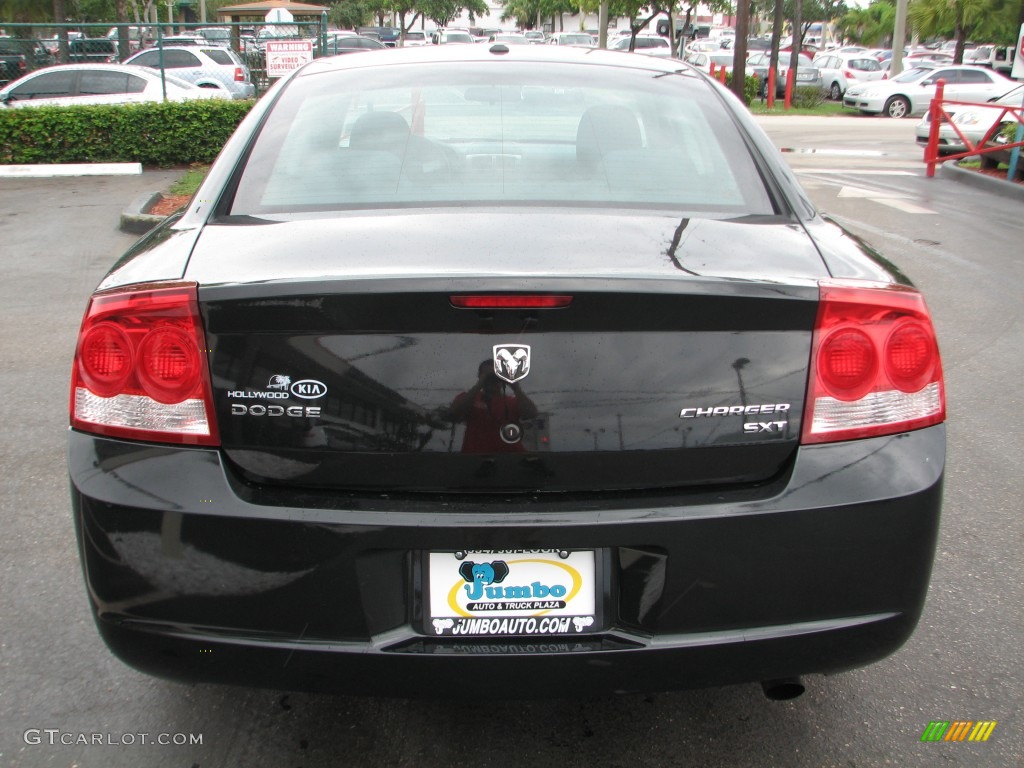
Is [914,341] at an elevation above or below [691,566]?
above

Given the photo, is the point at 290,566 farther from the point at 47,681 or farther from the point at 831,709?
the point at 831,709

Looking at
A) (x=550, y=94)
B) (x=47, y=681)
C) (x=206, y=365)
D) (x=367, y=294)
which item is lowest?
(x=47, y=681)

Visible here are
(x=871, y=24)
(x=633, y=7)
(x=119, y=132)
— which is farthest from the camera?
(x=871, y=24)

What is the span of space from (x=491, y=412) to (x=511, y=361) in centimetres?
11

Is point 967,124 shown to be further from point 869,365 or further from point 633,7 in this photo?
point 633,7

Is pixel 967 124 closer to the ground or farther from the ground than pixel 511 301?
closer to the ground

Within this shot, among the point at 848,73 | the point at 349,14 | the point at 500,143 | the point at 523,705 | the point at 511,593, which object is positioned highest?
the point at 349,14

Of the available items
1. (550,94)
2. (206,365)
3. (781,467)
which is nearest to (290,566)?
(206,365)

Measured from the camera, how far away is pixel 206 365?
82.5 inches

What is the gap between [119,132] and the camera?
47.9ft

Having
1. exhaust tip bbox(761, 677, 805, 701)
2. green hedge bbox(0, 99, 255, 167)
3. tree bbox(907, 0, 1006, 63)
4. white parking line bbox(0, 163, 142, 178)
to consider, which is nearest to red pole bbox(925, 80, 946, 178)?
green hedge bbox(0, 99, 255, 167)

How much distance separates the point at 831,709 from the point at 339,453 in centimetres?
155

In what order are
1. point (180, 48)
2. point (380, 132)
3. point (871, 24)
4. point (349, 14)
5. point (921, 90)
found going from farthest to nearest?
point (871, 24), point (349, 14), point (921, 90), point (180, 48), point (380, 132)

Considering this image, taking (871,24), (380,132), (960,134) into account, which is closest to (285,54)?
(960,134)
